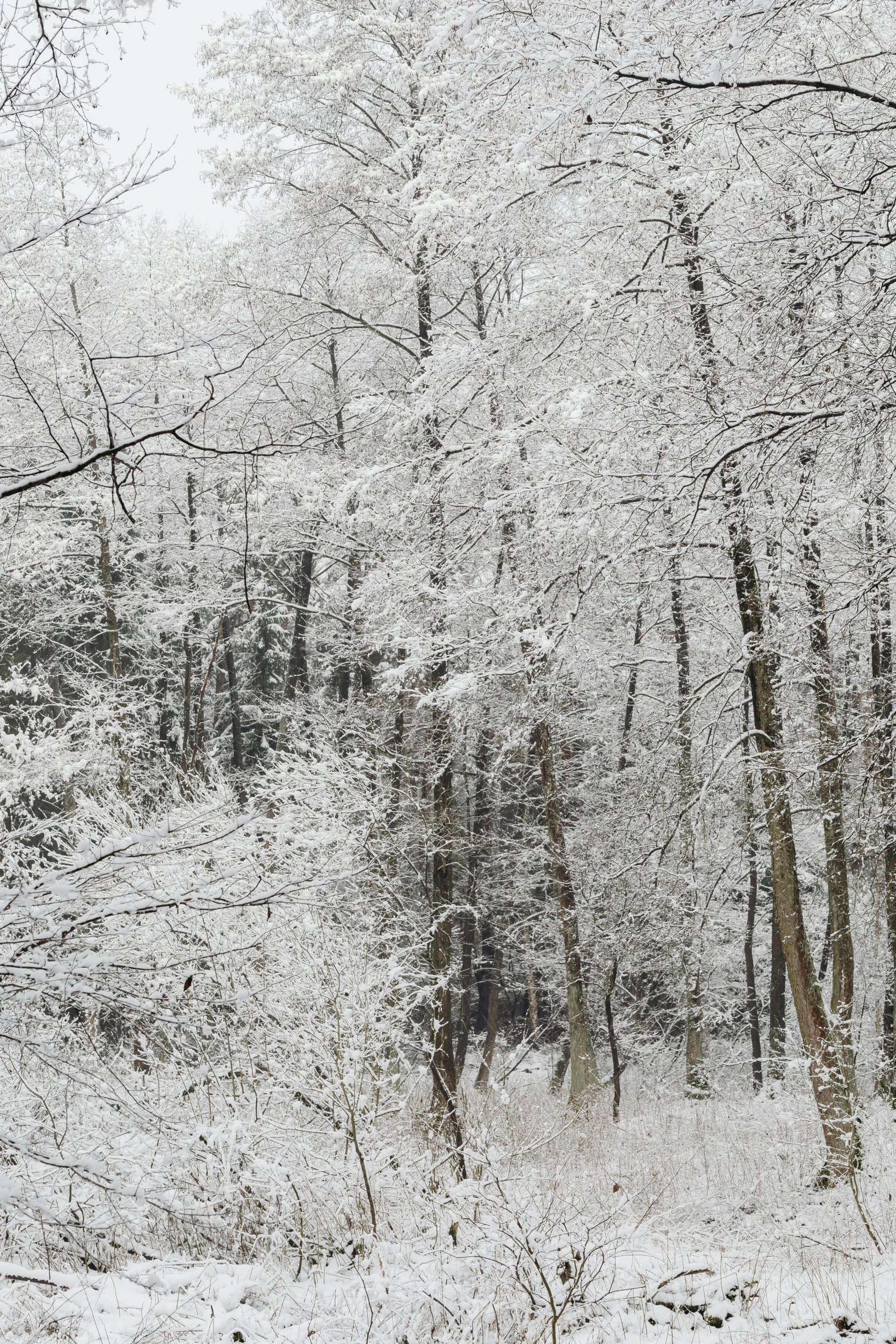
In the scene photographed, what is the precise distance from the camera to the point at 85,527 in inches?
552

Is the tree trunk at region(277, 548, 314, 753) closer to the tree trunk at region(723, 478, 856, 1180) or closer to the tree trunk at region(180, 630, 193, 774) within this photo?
the tree trunk at region(180, 630, 193, 774)

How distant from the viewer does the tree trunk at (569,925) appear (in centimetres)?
1295

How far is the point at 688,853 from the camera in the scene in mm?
10227

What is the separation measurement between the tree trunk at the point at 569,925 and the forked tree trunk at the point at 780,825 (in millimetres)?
5306

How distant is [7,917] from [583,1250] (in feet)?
8.18

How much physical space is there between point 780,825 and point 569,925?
6.03 meters

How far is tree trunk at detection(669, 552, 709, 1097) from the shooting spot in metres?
8.48

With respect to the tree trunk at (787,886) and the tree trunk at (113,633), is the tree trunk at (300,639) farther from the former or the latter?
the tree trunk at (787,886)

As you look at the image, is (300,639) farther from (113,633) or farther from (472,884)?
(472,884)

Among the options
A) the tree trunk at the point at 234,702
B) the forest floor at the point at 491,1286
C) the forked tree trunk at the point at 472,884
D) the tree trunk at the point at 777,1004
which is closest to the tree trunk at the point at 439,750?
the forked tree trunk at the point at 472,884

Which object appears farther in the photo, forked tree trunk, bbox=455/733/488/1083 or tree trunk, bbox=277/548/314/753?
tree trunk, bbox=277/548/314/753

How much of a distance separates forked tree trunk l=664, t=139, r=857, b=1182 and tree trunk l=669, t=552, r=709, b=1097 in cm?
59

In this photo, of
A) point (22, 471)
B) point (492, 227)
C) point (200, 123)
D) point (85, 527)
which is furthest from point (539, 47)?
point (85, 527)

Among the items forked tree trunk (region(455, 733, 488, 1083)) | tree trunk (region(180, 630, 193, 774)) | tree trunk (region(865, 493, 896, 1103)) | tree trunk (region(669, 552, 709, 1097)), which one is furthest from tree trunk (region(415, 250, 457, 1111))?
tree trunk (region(180, 630, 193, 774))
